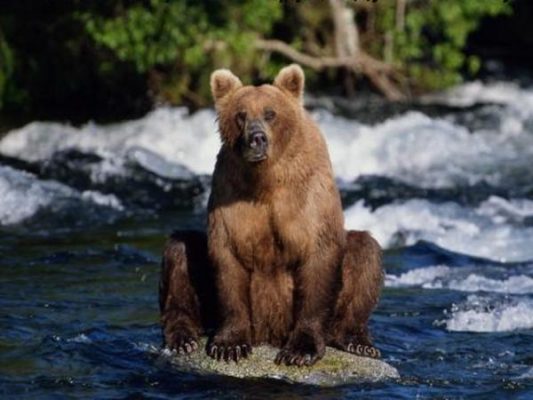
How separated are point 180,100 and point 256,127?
40.5 ft

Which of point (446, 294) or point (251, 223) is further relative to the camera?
point (446, 294)

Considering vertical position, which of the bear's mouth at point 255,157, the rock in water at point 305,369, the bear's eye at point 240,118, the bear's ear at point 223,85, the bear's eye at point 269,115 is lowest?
the rock in water at point 305,369

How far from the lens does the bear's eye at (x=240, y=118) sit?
8903 millimetres

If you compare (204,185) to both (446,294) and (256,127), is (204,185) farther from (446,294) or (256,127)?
(256,127)

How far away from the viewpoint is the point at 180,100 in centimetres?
2106

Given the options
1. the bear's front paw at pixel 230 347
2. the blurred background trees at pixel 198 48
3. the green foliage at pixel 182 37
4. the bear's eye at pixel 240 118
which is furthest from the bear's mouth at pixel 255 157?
the blurred background trees at pixel 198 48

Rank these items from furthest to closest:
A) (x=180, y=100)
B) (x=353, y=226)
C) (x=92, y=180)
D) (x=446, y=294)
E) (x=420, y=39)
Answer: (x=420, y=39)
(x=180, y=100)
(x=92, y=180)
(x=353, y=226)
(x=446, y=294)

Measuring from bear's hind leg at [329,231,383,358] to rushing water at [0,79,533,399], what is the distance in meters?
0.40

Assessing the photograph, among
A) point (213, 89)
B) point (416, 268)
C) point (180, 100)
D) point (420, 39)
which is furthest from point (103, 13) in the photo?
point (213, 89)

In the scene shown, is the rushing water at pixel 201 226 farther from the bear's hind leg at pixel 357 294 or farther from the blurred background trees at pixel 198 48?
the blurred background trees at pixel 198 48

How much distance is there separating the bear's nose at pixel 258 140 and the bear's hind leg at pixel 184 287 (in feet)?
3.24

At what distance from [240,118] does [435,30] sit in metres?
14.7

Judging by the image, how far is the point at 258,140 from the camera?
8.68 m

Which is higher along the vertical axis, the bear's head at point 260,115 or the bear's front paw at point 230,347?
the bear's head at point 260,115
